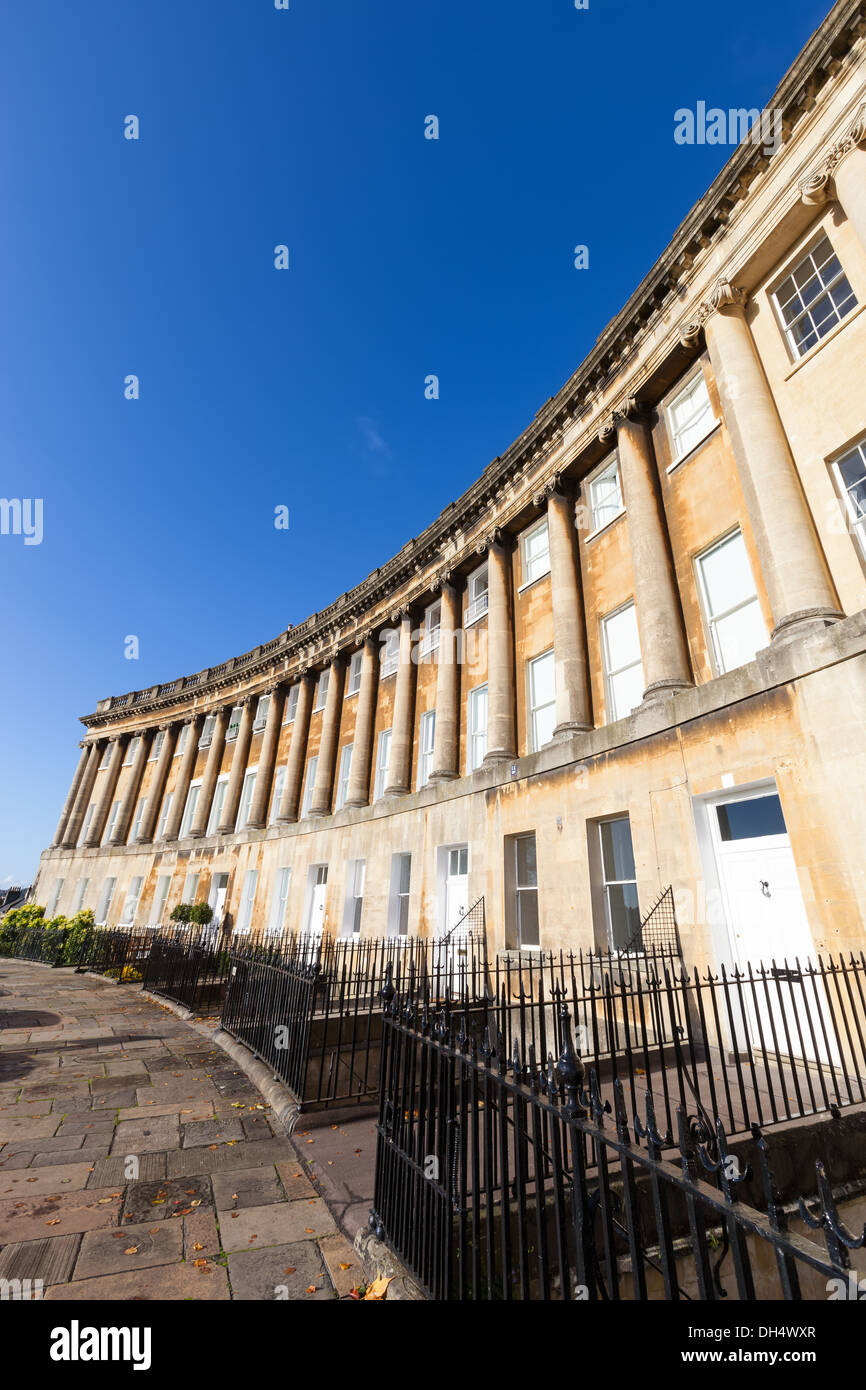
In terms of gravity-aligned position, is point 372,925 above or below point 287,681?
below

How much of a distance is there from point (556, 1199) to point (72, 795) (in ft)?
142

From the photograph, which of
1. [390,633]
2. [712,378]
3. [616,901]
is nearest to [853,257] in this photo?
[712,378]

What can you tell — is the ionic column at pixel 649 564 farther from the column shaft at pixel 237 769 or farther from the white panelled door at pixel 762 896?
the column shaft at pixel 237 769

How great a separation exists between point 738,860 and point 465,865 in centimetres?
744

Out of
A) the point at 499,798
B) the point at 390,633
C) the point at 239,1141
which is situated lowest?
the point at 239,1141

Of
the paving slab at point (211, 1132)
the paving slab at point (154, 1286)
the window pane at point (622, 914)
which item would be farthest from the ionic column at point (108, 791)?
the paving slab at point (154, 1286)

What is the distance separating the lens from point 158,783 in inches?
1325

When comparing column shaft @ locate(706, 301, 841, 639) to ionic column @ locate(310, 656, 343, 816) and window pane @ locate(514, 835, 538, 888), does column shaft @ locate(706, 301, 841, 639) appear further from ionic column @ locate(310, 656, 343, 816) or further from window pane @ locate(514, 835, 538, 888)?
ionic column @ locate(310, 656, 343, 816)

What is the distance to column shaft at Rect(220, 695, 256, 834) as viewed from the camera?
27.8 metres

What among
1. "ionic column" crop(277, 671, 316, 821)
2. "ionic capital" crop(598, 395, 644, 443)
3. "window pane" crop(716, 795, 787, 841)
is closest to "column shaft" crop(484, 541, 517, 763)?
"ionic capital" crop(598, 395, 644, 443)

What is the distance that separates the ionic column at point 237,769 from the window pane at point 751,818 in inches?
933

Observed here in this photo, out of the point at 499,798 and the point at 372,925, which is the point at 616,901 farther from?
the point at 372,925

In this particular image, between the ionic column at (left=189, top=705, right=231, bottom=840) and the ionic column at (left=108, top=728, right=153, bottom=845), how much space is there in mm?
6208

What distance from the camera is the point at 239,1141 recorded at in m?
5.64
